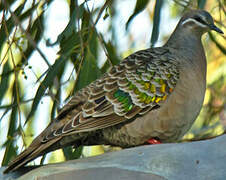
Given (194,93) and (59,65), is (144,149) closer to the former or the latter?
(194,93)

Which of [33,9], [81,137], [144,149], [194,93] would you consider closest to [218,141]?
[144,149]

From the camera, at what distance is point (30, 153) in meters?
3.14

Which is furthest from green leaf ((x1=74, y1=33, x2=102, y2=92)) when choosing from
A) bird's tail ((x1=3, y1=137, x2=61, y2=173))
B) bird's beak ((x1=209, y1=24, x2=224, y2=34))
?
bird's beak ((x1=209, y1=24, x2=224, y2=34))

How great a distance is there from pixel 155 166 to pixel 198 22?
168 cm

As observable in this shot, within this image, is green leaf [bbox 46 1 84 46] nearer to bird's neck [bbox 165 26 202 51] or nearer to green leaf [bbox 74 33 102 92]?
green leaf [bbox 74 33 102 92]

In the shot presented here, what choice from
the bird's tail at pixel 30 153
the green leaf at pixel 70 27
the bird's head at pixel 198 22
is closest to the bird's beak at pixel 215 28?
the bird's head at pixel 198 22

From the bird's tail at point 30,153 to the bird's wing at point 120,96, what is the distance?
0.18ft

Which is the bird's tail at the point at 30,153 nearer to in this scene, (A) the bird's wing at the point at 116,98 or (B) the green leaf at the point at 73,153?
(A) the bird's wing at the point at 116,98

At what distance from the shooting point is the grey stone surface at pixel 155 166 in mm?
2752

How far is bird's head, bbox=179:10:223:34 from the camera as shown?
409cm

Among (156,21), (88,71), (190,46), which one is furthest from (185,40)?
(88,71)

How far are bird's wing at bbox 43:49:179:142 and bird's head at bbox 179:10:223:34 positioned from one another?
50 cm

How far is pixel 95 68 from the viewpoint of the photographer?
3877 mm

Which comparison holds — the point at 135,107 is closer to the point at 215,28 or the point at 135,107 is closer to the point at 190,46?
the point at 190,46
